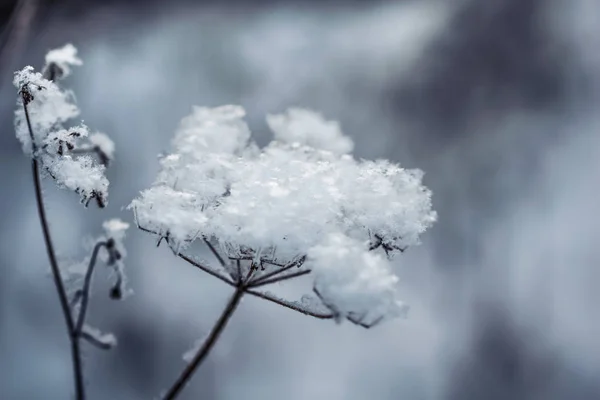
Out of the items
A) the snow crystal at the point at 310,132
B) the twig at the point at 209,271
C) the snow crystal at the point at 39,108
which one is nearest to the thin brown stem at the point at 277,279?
the twig at the point at 209,271

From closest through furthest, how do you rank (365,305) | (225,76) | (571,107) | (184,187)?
(365,305)
(184,187)
(225,76)
(571,107)

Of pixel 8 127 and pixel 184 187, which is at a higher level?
pixel 8 127

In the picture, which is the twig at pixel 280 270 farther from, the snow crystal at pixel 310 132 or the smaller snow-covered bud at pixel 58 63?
the smaller snow-covered bud at pixel 58 63

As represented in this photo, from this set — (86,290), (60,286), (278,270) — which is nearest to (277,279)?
(278,270)

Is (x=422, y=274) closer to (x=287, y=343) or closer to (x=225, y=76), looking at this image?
(x=287, y=343)

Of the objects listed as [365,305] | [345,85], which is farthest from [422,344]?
Answer: [365,305]

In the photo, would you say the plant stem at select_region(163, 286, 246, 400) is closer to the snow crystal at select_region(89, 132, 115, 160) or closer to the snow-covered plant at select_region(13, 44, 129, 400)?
the snow-covered plant at select_region(13, 44, 129, 400)
